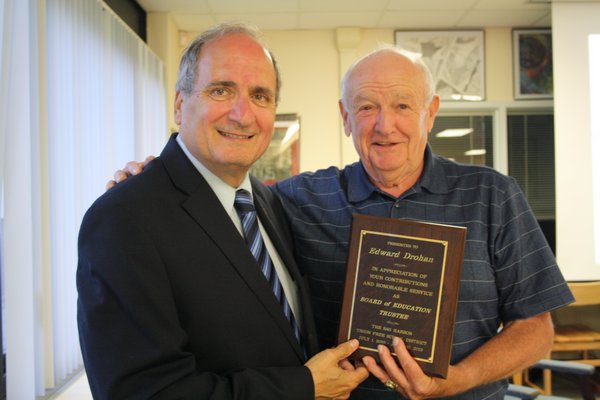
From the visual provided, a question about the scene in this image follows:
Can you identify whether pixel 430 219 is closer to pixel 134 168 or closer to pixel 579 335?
pixel 134 168

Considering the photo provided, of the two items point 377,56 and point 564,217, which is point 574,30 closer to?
point 564,217

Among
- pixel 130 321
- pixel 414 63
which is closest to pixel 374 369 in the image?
pixel 130 321

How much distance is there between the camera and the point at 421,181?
1546 millimetres

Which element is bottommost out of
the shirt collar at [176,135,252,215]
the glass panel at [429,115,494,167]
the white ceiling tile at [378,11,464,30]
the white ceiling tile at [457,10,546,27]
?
the shirt collar at [176,135,252,215]

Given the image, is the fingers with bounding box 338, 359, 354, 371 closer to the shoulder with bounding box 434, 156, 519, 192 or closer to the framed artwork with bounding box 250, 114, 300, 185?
the shoulder with bounding box 434, 156, 519, 192

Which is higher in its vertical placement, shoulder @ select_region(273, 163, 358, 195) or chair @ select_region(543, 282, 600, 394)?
shoulder @ select_region(273, 163, 358, 195)

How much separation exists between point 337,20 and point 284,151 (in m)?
1.37

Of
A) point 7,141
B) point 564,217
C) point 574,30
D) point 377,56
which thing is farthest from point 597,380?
point 7,141

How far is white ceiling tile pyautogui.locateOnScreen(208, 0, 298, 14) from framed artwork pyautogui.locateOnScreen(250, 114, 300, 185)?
41.3 inches

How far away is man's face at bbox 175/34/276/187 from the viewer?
128 centimetres

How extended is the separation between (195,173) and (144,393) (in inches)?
20.5

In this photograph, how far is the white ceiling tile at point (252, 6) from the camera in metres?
4.32

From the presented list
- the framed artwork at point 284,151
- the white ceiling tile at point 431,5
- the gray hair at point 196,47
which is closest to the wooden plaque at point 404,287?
the gray hair at point 196,47

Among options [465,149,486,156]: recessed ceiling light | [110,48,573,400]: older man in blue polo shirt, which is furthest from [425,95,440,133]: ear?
[465,149,486,156]: recessed ceiling light
